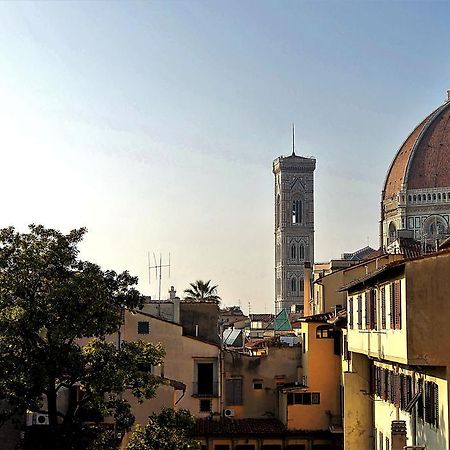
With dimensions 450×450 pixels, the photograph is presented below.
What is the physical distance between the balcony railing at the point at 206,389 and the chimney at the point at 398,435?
60.6 ft

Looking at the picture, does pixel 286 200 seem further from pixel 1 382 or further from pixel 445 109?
pixel 1 382

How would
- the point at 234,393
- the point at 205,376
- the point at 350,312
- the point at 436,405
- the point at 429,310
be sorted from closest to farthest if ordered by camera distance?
the point at 429,310 < the point at 436,405 < the point at 350,312 < the point at 205,376 < the point at 234,393

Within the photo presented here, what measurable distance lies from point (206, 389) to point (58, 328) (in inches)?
711

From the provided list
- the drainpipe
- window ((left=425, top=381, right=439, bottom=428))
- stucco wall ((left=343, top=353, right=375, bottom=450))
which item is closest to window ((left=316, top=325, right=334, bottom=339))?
stucco wall ((left=343, top=353, right=375, bottom=450))

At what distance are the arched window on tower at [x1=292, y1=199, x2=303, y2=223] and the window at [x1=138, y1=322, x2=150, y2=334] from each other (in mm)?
137467

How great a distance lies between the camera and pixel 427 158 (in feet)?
443

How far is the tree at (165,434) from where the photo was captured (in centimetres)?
2391

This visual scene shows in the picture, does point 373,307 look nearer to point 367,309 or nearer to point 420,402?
point 367,309

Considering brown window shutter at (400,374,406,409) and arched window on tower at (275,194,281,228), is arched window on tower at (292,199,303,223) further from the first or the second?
brown window shutter at (400,374,406,409)

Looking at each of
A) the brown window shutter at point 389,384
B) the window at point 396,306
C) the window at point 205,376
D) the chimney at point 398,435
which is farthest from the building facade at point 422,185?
the chimney at point 398,435

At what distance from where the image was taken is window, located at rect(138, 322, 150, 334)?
3688 cm

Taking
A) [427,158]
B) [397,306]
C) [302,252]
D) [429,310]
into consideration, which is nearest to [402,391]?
[397,306]

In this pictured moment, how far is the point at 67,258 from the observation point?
23.0 meters

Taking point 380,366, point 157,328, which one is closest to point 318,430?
point 157,328
